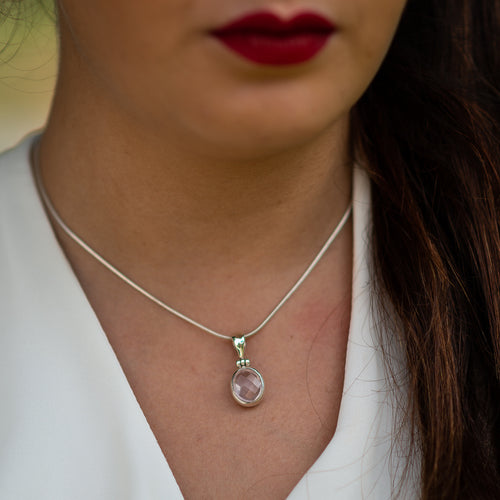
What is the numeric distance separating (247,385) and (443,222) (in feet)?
1.65

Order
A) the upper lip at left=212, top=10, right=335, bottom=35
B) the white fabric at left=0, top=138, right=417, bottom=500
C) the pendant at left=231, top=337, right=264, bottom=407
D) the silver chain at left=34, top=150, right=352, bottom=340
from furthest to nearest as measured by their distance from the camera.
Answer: the silver chain at left=34, top=150, right=352, bottom=340
the pendant at left=231, top=337, right=264, bottom=407
the white fabric at left=0, top=138, right=417, bottom=500
the upper lip at left=212, top=10, right=335, bottom=35

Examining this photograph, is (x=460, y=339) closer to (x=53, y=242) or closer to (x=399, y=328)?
(x=399, y=328)

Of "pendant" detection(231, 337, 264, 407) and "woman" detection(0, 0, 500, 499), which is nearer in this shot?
"woman" detection(0, 0, 500, 499)

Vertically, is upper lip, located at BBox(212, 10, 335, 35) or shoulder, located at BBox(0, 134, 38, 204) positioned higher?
shoulder, located at BBox(0, 134, 38, 204)

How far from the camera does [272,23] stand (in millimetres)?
999

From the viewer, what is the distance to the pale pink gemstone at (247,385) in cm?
123

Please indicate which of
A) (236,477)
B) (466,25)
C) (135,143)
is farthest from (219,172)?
(466,25)

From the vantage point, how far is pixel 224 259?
1372mm

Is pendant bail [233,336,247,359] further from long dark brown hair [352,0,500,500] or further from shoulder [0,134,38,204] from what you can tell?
shoulder [0,134,38,204]

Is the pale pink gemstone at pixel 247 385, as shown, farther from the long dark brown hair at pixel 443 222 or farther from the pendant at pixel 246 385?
the long dark brown hair at pixel 443 222

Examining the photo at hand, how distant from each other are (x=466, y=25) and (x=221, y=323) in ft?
3.02

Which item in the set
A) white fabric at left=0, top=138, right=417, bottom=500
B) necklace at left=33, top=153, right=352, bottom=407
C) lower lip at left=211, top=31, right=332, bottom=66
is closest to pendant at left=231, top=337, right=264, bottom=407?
necklace at left=33, top=153, right=352, bottom=407

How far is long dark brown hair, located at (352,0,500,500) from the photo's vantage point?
1.15 metres

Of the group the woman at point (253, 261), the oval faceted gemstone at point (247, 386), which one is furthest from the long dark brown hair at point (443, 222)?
the oval faceted gemstone at point (247, 386)
